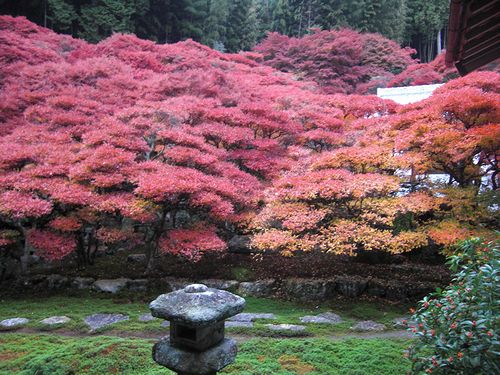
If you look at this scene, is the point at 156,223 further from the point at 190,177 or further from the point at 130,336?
the point at 130,336

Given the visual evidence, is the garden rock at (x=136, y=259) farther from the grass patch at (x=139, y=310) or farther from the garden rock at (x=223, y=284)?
the garden rock at (x=223, y=284)

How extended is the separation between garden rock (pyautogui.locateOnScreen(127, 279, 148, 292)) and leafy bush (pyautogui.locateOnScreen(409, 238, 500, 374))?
24.6 feet

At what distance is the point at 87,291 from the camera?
9414 mm

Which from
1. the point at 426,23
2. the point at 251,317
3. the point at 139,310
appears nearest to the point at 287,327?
the point at 251,317

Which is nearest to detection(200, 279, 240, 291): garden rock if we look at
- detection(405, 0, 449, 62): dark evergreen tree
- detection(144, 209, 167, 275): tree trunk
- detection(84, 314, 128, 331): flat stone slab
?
detection(144, 209, 167, 275): tree trunk

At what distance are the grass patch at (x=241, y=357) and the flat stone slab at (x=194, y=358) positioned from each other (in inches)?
79.8

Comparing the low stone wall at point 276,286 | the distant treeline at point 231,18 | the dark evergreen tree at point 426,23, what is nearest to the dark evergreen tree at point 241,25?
Answer: the distant treeline at point 231,18

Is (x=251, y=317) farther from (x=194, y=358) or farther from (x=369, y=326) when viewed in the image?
(x=194, y=358)

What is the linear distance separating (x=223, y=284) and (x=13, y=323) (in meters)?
4.67

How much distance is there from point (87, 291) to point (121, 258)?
6.99 feet

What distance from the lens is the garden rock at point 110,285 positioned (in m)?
9.34

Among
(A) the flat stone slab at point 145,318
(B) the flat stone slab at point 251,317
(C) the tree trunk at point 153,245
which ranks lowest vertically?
(A) the flat stone slab at point 145,318

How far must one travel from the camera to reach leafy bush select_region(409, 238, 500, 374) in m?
2.64

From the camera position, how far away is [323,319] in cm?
792
